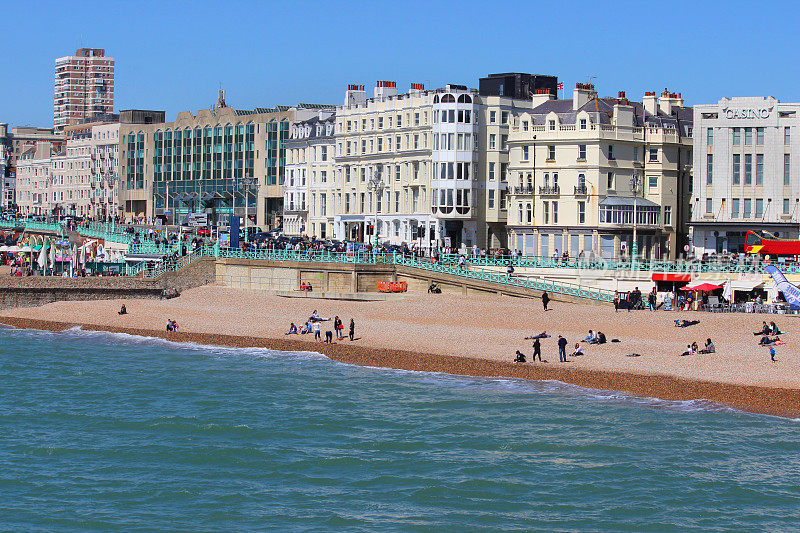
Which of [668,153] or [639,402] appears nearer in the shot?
[639,402]

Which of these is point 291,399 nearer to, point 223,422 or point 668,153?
point 223,422

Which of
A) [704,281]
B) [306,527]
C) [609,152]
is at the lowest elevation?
[306,527]

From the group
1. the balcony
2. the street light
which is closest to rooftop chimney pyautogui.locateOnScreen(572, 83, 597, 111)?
the balcony

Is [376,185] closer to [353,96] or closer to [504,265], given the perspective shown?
[353,96]

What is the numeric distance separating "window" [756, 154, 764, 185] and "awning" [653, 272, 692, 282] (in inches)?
526

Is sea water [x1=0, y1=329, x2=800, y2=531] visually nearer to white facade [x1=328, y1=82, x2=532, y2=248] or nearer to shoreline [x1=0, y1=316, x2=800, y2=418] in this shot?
shoreline [x1=0, y1=316, x2=800, y2=418]

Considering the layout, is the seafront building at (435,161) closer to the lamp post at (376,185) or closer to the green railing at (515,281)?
the lamp post at (376,185)

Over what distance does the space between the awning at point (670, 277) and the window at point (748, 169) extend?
13.4 m

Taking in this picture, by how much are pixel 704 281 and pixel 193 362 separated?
95.5ft

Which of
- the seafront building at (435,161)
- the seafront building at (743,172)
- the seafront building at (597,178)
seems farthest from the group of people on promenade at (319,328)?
the seafront building at (743,172)

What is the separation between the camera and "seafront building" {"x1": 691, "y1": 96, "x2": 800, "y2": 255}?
75.1m

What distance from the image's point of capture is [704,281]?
65.9 metres

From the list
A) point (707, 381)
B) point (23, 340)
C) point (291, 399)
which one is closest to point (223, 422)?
point (291, 399)

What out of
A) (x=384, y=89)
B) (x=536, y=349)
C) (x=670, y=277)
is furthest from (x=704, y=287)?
(x=384, y=89)
